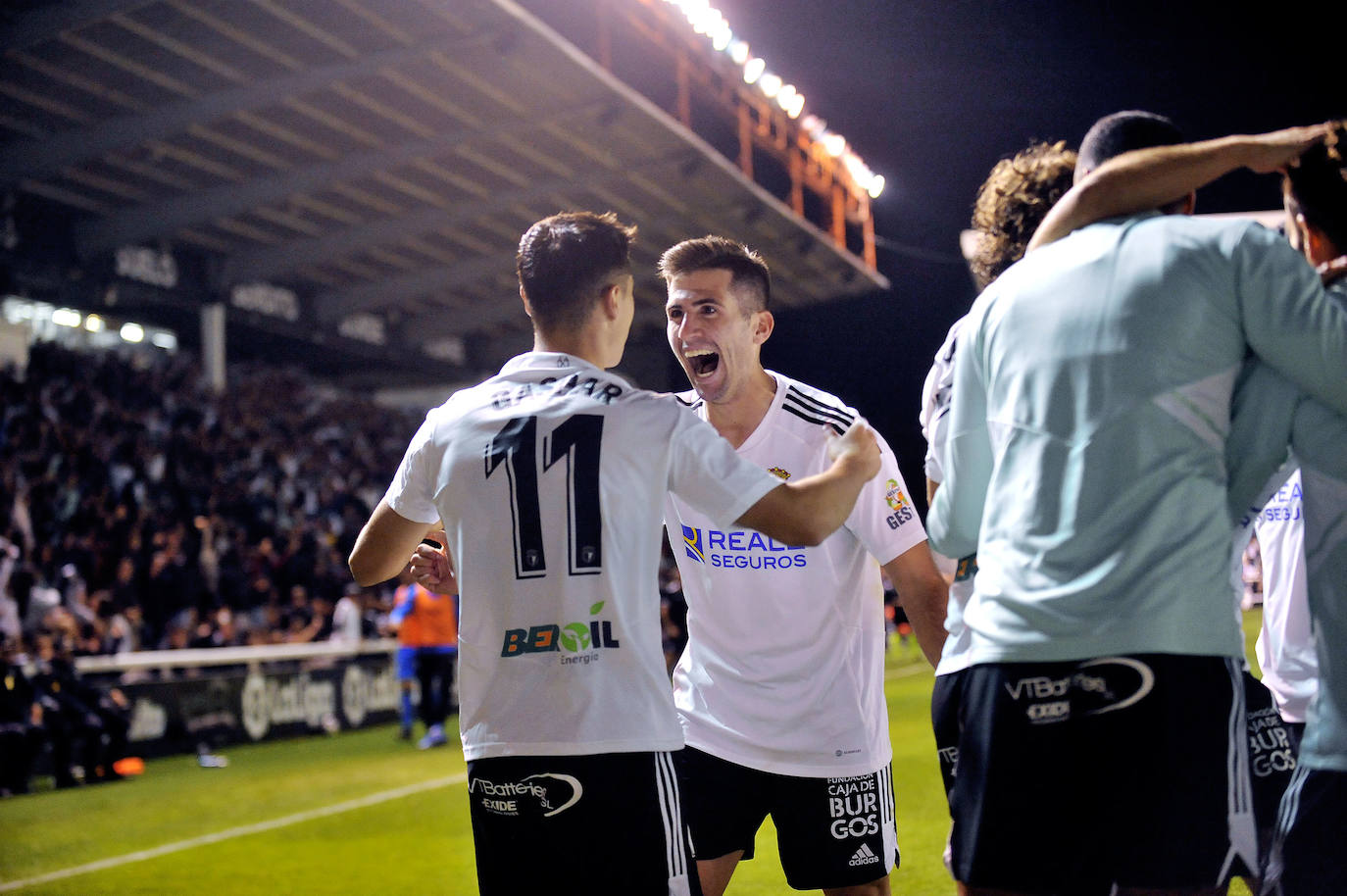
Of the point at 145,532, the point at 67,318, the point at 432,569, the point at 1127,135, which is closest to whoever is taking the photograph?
the point at 1127,135

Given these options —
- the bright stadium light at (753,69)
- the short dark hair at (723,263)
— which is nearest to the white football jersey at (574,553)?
the short dark hair at (723,263)

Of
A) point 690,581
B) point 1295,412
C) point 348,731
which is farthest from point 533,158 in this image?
point 1295,412

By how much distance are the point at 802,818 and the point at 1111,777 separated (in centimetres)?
166

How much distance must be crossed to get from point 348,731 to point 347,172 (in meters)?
10.5

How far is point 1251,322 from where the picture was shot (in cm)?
235

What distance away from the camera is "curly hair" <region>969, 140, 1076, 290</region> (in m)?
3.54

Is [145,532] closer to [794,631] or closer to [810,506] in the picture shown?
[794,631]

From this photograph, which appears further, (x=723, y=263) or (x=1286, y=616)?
(x=723, y=263)

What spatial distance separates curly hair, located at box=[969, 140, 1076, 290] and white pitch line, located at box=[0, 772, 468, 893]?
690 centimetres

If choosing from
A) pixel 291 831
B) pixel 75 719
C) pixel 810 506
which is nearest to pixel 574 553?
pixel 810 506

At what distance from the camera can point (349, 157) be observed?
23.0m

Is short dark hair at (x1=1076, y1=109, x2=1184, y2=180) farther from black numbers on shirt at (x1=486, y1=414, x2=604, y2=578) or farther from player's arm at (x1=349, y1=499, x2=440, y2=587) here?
player's arm at (x1=349, y1=499, x2=440, y2=587)

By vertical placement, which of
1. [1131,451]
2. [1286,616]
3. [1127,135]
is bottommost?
[1286,616]

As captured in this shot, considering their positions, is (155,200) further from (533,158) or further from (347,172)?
(533,158)
